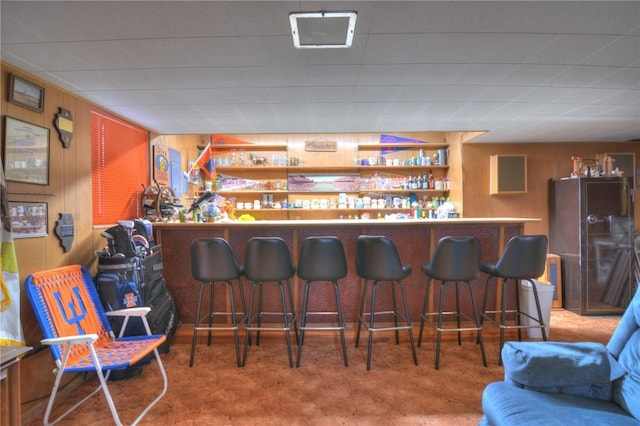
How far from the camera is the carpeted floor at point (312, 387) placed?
1953mm

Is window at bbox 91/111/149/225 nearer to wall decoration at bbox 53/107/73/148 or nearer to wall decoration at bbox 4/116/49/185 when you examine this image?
wall decoration at bbox 53/107/73/148

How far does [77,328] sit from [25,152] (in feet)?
3.82

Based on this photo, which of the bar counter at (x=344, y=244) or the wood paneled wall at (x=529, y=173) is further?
the wood paneled wall at (x=529, y=173)

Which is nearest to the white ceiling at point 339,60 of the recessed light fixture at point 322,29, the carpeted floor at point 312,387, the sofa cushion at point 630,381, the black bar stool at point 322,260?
the recessed light fixture at point 322,29

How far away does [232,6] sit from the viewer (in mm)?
1494

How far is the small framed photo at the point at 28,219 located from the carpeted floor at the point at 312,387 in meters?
1.15

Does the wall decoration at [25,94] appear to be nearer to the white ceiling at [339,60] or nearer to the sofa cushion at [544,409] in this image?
the white ceiling at [339,60]

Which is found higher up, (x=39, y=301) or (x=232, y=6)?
(x=232, y=6)

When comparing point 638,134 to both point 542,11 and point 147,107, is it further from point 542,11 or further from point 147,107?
point 147,107

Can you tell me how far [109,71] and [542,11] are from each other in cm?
253

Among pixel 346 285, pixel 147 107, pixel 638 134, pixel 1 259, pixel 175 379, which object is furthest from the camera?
pixel 638 134

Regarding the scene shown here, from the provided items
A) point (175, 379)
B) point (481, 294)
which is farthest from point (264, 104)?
point (481, 294)

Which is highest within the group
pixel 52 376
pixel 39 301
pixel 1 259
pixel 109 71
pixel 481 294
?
pixel 109 71

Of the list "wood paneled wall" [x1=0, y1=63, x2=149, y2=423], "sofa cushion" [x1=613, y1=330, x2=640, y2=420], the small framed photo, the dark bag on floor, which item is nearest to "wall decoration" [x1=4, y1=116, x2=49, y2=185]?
"wood paneled wall" [x1=0, y1=63, x2=149, y2=423]
